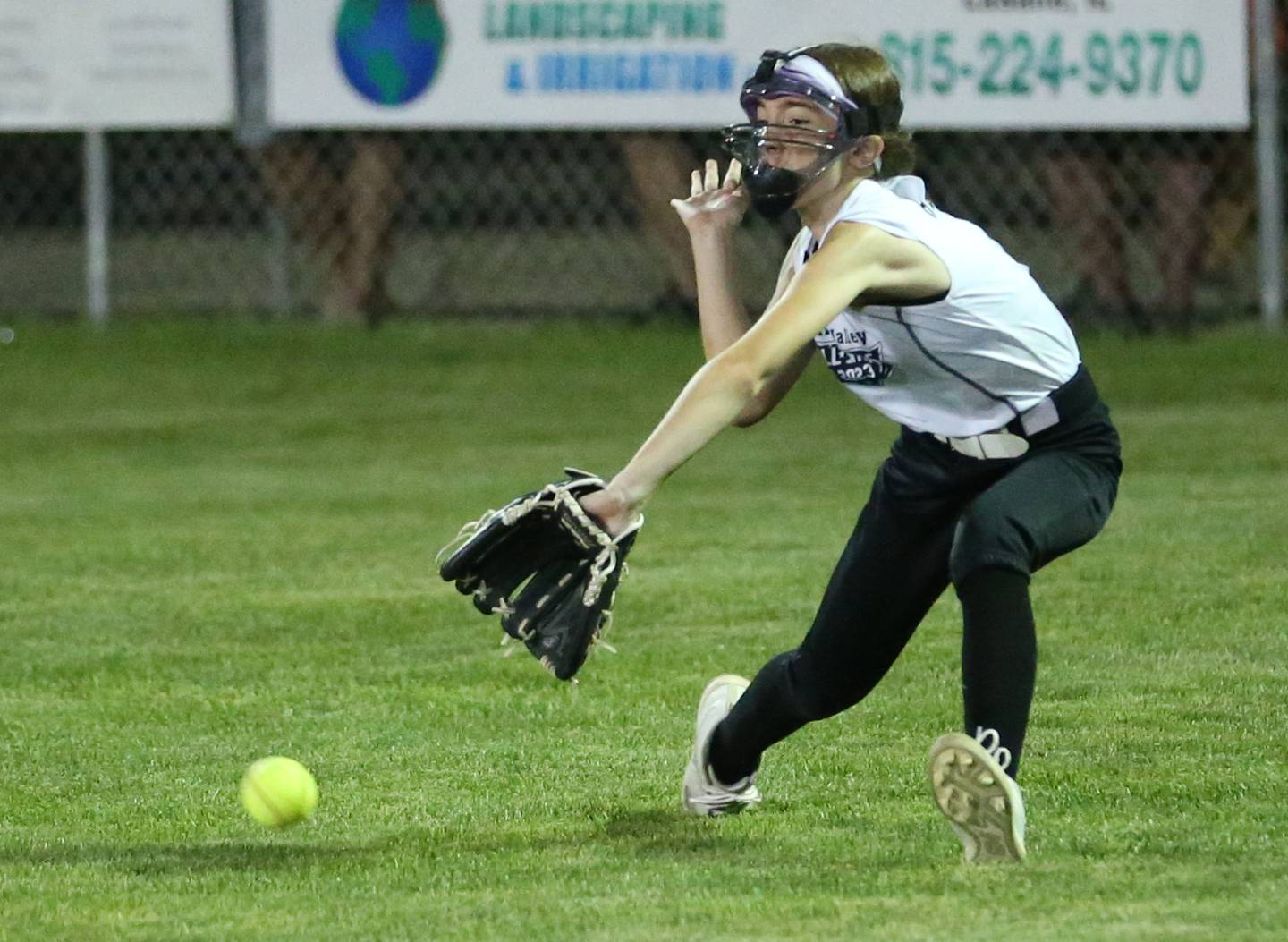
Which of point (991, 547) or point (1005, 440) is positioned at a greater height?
point (1005, 440)

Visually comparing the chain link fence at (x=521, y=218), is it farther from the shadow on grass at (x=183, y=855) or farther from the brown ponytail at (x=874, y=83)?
the shadow on grass at (x=183, y=855)

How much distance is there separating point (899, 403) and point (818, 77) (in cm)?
57

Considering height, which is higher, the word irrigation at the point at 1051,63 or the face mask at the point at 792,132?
the face mask at the point at 792,132

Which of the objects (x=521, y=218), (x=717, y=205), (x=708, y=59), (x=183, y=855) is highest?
(x=717, y=205)

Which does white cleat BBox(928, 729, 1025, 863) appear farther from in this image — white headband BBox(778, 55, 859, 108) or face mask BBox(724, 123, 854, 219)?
white headband BBox(778, 55, 859, 108)

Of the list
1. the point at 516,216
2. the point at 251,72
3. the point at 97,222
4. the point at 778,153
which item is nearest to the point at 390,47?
the point at 251,72

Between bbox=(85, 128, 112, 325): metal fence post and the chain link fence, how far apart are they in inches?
8.2

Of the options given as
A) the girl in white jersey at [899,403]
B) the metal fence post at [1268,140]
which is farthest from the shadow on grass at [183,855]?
the metal fence post at [1268,140]

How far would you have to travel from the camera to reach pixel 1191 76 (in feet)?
38.8

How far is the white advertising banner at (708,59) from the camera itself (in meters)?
11.7

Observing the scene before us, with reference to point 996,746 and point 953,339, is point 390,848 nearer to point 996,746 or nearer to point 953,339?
point 996,746

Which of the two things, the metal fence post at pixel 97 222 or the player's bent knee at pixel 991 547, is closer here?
the player's bent knee at pixel 991 547

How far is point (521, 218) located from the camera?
12.9 meters

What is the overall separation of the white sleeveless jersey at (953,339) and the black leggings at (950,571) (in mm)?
75
